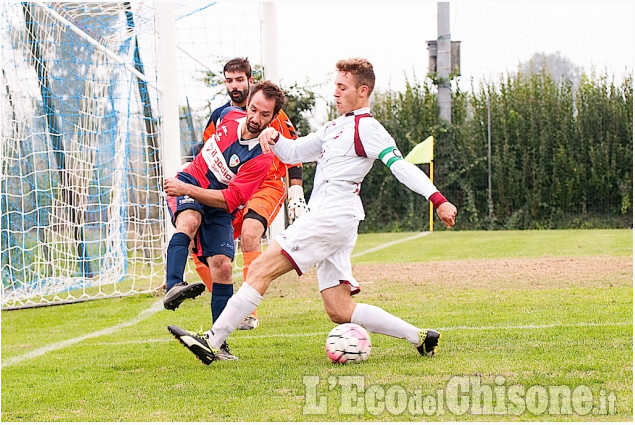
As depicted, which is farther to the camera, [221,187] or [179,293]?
[221,187]

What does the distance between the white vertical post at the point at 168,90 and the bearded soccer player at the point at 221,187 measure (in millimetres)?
3712


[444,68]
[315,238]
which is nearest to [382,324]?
[315,238]

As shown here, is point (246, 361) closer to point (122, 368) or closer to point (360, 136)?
point (122, 368)

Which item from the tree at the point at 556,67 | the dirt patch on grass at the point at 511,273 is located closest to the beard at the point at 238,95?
the dirt patch on grass at the point at 511,273

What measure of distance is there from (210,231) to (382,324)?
5.06 feet

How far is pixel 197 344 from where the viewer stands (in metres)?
5.07

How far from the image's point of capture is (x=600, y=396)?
4047 millimetres

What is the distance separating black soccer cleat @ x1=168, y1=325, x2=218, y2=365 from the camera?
16.6ft

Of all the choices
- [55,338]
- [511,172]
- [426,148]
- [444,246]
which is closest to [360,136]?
[55,338]

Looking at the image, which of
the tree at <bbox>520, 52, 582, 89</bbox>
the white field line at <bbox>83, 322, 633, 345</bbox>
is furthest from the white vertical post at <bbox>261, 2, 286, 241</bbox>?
the tree at <bbox>520, 52, 582, 89</bbox>

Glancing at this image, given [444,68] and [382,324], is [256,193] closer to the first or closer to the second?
[382,324]

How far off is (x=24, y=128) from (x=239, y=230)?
4.43 m

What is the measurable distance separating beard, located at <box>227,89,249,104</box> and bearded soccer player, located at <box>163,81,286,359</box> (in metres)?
0.45

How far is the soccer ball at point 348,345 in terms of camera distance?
5.20m
